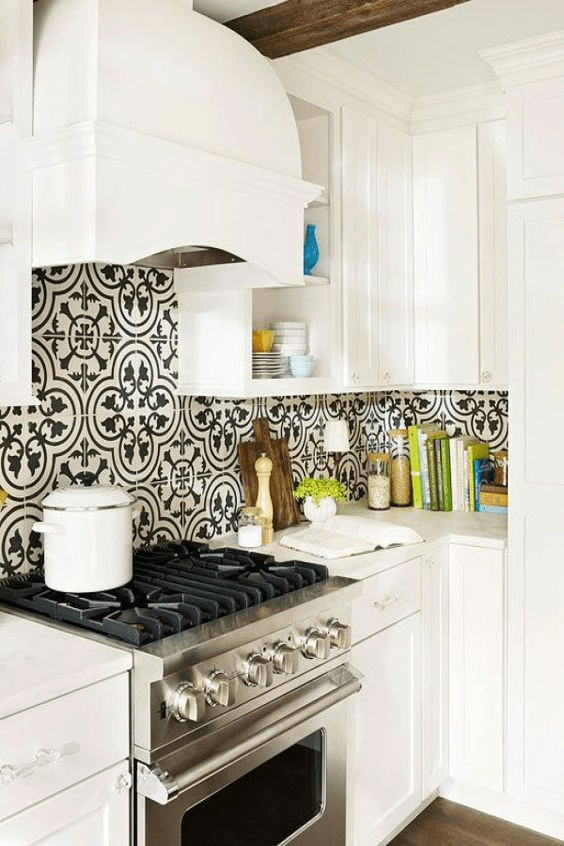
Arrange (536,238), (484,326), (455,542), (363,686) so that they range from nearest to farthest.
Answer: (363,686) < (536,238) < (455,542) < (484,326)

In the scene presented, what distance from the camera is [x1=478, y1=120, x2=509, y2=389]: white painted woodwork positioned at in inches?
121

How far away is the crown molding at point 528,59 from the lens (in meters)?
2.57

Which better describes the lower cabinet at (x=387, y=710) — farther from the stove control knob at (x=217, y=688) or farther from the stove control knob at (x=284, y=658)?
the stove control knob at (x=217, y=688)

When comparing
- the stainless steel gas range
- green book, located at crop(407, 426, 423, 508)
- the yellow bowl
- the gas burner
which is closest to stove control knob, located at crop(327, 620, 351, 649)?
the stainless steel gas range

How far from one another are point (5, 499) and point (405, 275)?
6.35ft

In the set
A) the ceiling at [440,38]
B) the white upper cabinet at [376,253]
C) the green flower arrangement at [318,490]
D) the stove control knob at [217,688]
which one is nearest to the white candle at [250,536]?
the green flower arrangement at [318,490]

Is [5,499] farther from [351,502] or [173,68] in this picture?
[351,502]

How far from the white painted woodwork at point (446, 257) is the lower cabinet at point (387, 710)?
0.94 metres

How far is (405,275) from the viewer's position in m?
3.26

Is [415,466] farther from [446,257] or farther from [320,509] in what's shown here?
[446,257]

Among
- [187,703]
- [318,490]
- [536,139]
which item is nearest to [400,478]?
[318,490]

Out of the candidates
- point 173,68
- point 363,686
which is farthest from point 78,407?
point 363,686

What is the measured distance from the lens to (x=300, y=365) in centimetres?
271

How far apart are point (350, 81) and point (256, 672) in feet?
6.80
